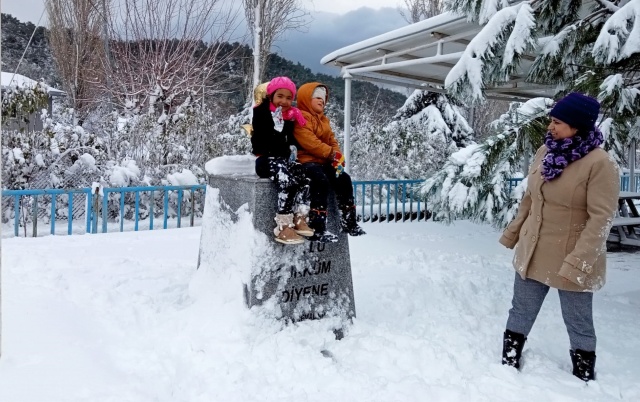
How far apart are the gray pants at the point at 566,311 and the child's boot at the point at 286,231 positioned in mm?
1356

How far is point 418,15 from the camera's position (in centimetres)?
2212

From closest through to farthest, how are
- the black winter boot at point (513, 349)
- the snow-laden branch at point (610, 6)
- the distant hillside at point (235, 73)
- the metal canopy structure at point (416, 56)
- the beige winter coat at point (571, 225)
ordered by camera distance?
the beige winter coat at point (571, 225), the black winter boot at point (513, 349), the snow-laden branch at point (610, 6), the metal canopy structure at point (416, 56), the distant hillside at point (235, 73)

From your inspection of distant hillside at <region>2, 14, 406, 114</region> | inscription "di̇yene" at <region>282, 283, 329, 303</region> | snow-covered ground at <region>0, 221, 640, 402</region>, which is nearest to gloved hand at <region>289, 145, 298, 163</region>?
inscription "di̇yene" at <region>282, 283, 329, 303</region>

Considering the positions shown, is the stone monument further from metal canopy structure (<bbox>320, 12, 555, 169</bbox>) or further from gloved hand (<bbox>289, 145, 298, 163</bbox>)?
metal canopy structure (<bbox>320, 12, 555, 169</bbox>)

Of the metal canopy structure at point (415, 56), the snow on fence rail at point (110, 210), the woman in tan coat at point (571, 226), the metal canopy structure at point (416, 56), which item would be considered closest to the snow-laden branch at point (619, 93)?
the woman in tan coat at point (571, 226)

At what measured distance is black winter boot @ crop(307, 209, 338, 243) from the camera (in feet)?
10.7

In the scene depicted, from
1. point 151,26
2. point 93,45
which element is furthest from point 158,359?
point 93,45

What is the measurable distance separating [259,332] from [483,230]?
6914 mm

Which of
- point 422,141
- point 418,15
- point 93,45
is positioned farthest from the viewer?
point 418,15

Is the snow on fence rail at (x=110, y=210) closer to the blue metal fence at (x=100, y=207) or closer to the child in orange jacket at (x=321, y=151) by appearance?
the blue metal fence at (x=100, y=207)

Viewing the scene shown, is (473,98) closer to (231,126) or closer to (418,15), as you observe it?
(231,126)

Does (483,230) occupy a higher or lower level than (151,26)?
lower

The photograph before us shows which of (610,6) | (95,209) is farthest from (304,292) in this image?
(95,209)

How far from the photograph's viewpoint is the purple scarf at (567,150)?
2.83 m
